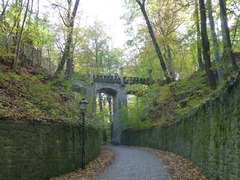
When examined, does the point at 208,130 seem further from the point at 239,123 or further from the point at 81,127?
the point at 81,127

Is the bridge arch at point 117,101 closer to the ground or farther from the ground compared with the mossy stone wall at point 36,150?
farther from the ground

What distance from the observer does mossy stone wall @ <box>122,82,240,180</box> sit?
14.7 ft

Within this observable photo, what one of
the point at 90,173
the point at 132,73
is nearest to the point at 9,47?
the point at 90,173

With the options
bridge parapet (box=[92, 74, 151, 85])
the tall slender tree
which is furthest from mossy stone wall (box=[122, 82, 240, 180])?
bridge parapet (box=[92, 74, 151, 85])

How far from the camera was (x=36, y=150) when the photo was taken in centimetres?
677

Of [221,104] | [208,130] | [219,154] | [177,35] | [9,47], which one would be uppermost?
[177,35]

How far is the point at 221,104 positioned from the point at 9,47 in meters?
8.21

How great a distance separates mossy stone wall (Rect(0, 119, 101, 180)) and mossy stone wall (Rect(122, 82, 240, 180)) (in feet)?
13.9

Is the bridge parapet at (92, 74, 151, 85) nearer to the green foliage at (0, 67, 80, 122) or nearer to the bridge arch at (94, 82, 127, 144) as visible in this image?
the bridge arch at (94, 82, 127, 144)

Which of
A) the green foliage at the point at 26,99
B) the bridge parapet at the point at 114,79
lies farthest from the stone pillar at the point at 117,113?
the green foliage at the point at 26,99

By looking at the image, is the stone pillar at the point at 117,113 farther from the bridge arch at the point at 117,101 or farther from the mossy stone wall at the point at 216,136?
the mossy stone wall at the point at 216,136

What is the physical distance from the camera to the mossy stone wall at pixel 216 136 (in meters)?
4.49

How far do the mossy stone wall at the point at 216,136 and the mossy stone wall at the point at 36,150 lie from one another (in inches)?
167

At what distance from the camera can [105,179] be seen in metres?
7.45
